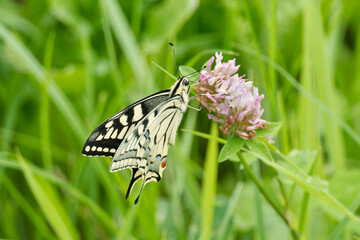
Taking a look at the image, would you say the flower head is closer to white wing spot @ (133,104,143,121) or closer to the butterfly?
the butterfly

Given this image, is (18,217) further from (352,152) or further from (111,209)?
(352,152)

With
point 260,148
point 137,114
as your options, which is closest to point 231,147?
point 260,148

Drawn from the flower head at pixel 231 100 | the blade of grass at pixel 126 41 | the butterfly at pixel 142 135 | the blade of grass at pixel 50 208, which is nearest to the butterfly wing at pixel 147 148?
the butterfly at pixel 142 135

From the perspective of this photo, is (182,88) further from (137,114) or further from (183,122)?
(183,122)

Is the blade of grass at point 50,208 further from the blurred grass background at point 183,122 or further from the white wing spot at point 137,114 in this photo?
the white wing spot at point 137,114

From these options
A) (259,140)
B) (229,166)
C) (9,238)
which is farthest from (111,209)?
(259,140)

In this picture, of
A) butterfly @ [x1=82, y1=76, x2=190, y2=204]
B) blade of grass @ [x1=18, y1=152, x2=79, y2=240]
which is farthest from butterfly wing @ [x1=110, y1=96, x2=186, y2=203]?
blade of grass @ [x1=18, y1=152, x2=79, y2=240]

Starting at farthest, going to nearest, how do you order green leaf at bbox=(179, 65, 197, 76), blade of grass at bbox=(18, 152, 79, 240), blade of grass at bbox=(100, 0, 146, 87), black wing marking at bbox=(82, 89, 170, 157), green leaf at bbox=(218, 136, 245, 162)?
blade of grass at bbox=(100, 0, 146, 87) → blade of grass at bbox=(18, 152, 79, 240) → black wing marking at bbox=(82, 89, 170, 157) → green leaf at bbox=(179, 65, 197, 76) → green leaf at bbox=(218, 136, 245, 162)
